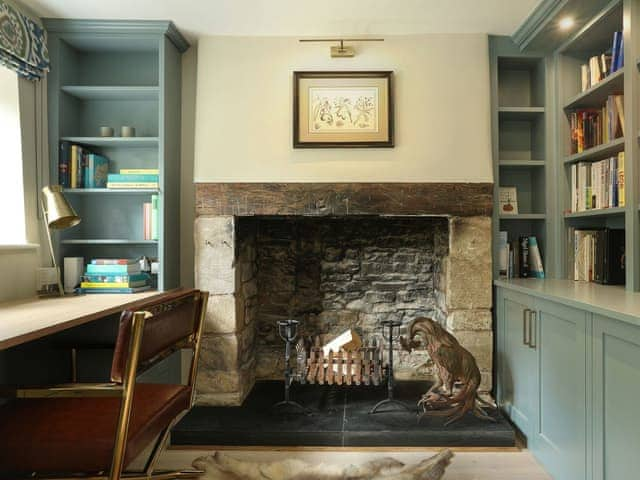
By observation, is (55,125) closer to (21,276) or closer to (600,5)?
(21,276)

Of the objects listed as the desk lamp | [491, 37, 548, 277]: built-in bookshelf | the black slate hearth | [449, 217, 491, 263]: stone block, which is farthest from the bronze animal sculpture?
the desk lamp

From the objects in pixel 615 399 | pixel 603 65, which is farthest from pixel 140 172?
pixel 603 65

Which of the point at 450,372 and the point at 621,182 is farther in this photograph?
the point at 450,372

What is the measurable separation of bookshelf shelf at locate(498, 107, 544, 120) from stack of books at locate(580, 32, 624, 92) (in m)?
0.26

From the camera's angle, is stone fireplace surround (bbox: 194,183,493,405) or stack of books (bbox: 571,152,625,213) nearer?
stack of books (bbox: 571,152,625,213)

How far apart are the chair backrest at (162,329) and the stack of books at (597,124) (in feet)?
7.10

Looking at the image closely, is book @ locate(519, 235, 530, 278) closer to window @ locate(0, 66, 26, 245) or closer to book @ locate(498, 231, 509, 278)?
book @ locate(498, 231, 509, 278)

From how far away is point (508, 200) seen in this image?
108 inches

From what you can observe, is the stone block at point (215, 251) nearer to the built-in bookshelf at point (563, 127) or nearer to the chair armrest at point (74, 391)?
the chair armrest at point (74, 391)

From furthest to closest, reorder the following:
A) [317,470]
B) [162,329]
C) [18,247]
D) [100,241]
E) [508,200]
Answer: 1. [508,200]
2. [100,241]
3. [18,247]
4. [317,470]
5. [162,329]

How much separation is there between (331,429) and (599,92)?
7.48ft

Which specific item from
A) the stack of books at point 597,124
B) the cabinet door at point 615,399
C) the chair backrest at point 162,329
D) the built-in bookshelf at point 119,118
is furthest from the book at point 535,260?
the built-in bookshelf at point 119,118

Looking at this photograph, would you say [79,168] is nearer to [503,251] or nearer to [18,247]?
[18,247]

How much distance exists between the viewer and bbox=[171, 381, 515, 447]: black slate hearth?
221cm
